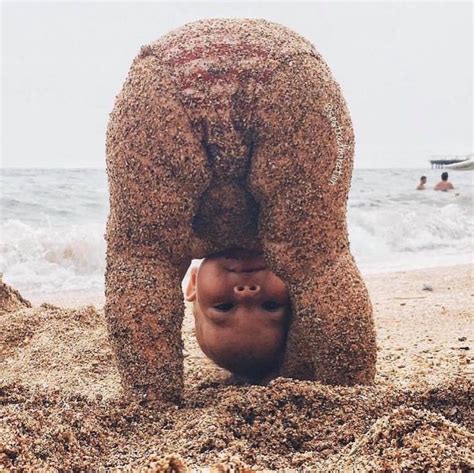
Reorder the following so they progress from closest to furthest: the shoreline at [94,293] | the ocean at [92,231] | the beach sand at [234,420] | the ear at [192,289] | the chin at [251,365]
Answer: the beach sand at [234,420] → the chin at [251,365] → the ear at [192,289] → the shoreline at [94,293] → the ocean at [92,231]

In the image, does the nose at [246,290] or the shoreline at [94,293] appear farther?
the shoreline at [94,293]

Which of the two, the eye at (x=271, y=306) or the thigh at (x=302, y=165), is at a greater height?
the thigh at (x=302, y=165)

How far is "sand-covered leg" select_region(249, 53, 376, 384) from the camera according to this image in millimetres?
2615

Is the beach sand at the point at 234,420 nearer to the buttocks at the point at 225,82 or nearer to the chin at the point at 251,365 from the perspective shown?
the chin at the point at 251,365

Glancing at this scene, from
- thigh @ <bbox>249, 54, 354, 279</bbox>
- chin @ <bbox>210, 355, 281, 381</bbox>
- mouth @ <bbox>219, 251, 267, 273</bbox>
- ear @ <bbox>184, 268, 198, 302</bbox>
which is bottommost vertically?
chin @ <bbox>210, 355, 281, 381</bbox>

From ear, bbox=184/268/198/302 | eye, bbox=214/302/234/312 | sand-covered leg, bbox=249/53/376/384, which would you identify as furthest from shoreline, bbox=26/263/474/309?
sand-covered leg, bbox=249/53/376/384

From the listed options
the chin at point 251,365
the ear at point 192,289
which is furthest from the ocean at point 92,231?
the chin at point 251,365

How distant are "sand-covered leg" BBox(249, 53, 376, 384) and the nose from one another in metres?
0.22

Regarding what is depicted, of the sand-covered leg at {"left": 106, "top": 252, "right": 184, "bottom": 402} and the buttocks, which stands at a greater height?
the buttocks

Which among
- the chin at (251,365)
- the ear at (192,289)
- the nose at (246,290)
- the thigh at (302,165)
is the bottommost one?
the chin at (251,365)

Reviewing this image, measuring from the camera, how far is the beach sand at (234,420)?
72.7 inches

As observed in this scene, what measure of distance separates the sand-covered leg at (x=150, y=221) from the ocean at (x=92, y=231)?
5116 millimetres

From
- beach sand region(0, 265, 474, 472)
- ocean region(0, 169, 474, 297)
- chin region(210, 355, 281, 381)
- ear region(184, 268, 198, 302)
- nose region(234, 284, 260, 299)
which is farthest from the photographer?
ocean region(0, 169, 474, 297)

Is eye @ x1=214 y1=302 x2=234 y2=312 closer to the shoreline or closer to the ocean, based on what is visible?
the shoreline
